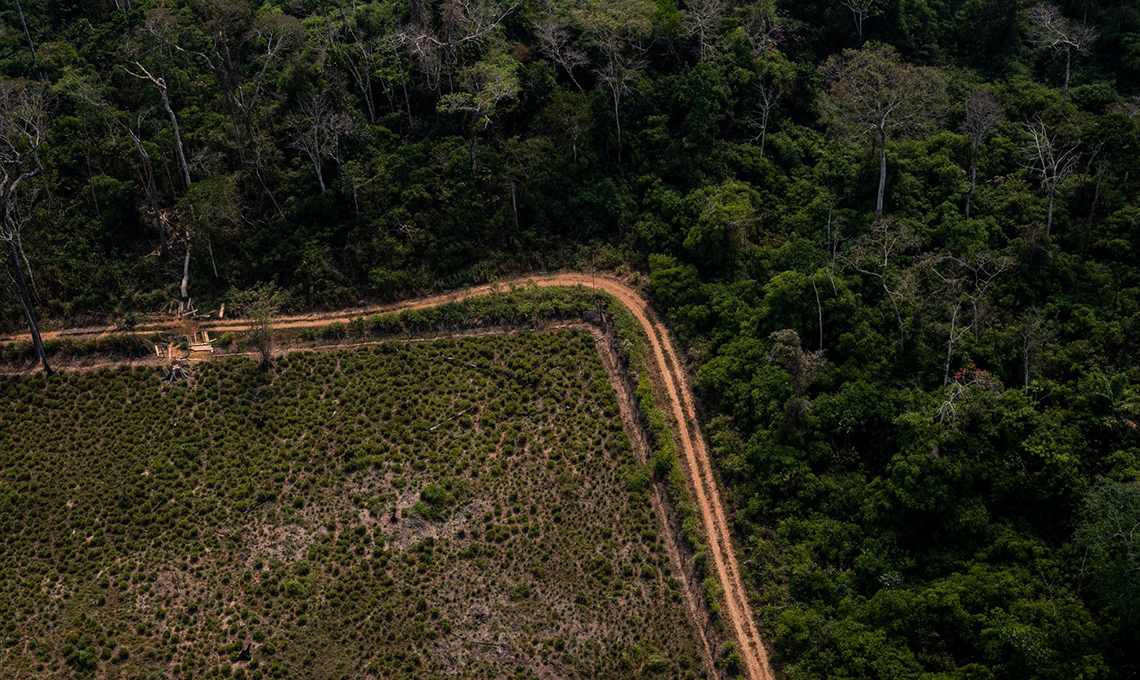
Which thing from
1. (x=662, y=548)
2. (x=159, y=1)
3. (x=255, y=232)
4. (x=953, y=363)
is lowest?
(x=662, y=548)

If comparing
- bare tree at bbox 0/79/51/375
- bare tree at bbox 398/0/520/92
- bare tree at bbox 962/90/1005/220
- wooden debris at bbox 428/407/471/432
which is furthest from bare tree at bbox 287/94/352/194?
bare tree at bbox 962/90/1005/220

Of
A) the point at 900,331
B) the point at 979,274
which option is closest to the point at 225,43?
the point at 900,331

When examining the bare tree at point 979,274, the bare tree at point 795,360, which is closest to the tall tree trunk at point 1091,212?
the bare tree at point 979,274

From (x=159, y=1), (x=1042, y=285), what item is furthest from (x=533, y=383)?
(x=159, y=1)

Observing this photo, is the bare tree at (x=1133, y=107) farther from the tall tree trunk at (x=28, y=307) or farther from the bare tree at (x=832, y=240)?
the tall tree trunk at (x=28, y=307)

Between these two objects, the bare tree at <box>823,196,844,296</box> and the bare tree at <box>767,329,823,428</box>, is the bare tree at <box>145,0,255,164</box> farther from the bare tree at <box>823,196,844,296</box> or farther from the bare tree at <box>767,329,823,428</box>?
the bare tree at <box>823,196,844,296</box>

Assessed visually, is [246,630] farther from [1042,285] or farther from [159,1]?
[159,1]
